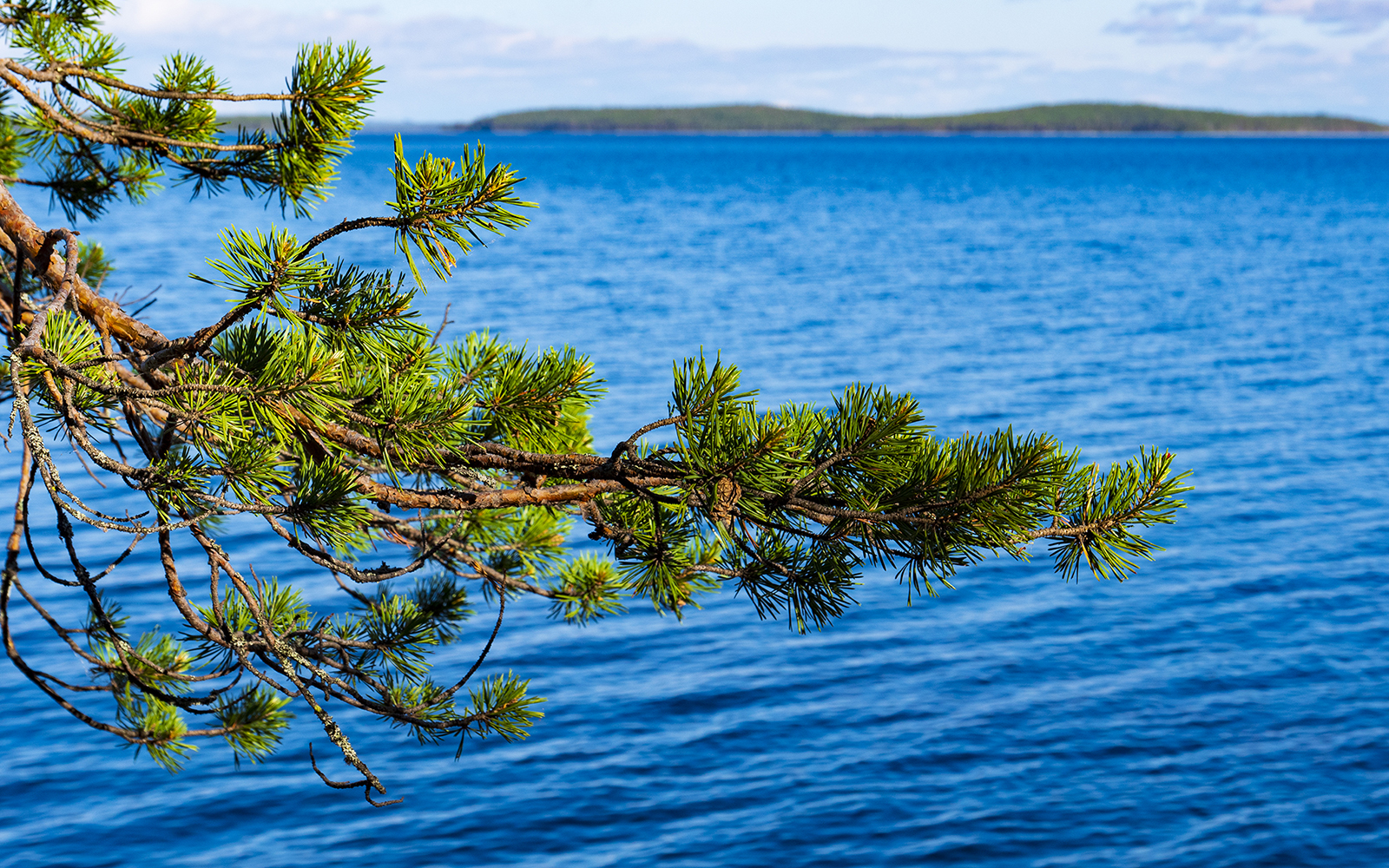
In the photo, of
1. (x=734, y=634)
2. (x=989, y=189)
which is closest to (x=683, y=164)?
(x=989, y=189)

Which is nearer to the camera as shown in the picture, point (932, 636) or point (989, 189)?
point (932, 636)

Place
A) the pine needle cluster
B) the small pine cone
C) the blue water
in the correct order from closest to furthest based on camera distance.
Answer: the pine needle cluster → the small pine cone → the blue water

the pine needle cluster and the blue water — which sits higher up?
the pine needle cluster

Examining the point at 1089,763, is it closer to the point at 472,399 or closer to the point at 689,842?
the point at 689,842

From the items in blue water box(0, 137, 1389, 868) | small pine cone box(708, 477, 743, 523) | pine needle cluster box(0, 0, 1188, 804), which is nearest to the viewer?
pine needle cluster box(0, 0, 1188, 804)

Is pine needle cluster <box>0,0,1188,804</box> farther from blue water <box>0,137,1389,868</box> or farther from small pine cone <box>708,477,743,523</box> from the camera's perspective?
blue water <box>0,137,1389,868</box>

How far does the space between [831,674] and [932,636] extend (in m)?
1.45

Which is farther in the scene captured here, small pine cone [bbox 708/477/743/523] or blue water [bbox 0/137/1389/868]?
blue water [bbox 0/137/1389/868]

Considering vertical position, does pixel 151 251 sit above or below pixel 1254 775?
above

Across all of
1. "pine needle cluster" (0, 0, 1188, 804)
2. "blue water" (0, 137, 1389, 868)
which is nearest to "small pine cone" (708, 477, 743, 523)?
"pine needle cluster" (0, 0, 1188, 804)

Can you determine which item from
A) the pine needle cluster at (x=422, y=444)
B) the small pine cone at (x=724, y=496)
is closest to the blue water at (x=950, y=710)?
the pine needle cluster at (x=422, y=444)

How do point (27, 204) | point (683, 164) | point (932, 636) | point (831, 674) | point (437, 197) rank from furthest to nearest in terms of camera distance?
point (683, 164)
point (27, 204)
point (932, 636)
point (831, 674)
point (437, 197)

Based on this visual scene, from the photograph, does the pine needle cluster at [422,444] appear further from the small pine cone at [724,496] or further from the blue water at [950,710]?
the blue water at [950,710]

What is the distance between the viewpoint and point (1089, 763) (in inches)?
366
